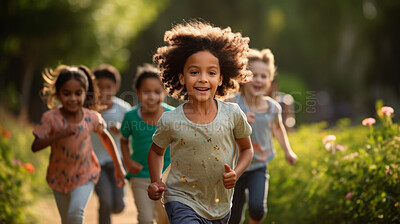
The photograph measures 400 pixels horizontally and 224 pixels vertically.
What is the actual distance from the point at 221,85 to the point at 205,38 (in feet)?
1.61

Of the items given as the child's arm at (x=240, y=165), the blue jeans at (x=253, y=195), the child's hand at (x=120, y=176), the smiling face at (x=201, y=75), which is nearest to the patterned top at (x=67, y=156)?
the child's hand at (x=120, y=176)

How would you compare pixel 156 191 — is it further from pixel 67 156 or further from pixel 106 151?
pixel 106 151

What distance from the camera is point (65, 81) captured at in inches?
213

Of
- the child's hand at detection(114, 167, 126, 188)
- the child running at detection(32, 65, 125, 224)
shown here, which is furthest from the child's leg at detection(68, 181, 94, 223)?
the child's hand at detection(114, 167, 126, 188)

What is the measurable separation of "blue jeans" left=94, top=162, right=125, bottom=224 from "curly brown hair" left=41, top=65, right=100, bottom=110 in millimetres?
916

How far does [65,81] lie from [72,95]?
0.55ft

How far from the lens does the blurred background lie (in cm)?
1885

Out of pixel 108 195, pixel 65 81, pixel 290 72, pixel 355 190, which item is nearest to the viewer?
pixel 355 190

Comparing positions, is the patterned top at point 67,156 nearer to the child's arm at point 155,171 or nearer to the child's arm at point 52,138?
the child's arm at point 52,138

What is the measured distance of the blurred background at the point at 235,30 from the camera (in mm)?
18855

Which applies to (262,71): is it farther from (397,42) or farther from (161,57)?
(397,42)

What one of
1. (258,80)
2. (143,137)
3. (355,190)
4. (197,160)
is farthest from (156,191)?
(258,80)

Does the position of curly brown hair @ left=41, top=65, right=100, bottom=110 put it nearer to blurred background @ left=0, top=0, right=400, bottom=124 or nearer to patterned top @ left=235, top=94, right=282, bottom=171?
patterned top @ left=235, top=94, right=282, bottom=171

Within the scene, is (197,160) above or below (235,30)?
below
